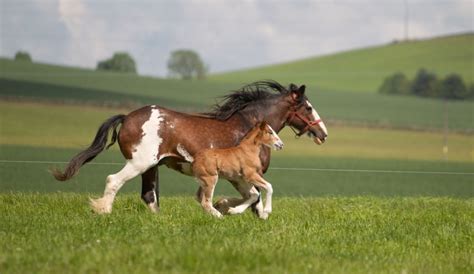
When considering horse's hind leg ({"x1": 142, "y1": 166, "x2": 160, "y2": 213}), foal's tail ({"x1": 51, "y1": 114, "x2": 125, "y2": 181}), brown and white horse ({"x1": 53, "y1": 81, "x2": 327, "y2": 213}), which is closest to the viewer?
brown and white horse ({"x1": 53, "y1": 81, "x2": 327, "y2": 213})

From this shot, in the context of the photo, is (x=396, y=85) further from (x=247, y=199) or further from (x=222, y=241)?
(x=222, y=241)

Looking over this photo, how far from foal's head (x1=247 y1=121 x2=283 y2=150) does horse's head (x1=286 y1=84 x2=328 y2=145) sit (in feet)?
3.80

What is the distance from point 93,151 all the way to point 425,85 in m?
68.8

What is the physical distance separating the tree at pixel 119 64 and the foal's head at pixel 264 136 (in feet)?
183

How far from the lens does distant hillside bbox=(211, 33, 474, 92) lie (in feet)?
291

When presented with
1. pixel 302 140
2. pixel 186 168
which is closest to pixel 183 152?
pixel 186 168

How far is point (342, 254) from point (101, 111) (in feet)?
147

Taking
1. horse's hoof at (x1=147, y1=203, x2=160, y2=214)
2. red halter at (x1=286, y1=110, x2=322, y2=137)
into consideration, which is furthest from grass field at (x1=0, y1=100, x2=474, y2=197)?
red halter at (x1=286, y1=110, x2=322, y2=137)

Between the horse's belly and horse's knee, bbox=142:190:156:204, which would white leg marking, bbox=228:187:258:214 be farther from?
horse's knee, bbox=142:190:156:204

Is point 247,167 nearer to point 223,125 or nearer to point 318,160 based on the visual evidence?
point 223,125

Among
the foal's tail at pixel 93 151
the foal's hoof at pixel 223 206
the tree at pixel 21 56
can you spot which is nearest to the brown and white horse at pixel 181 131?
the foal's tail at pixel 93 151

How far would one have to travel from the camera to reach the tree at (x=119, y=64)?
67.1 metres

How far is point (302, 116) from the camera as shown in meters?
13.1

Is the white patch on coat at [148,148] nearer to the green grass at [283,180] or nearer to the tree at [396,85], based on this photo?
the green grass at [283,180]
